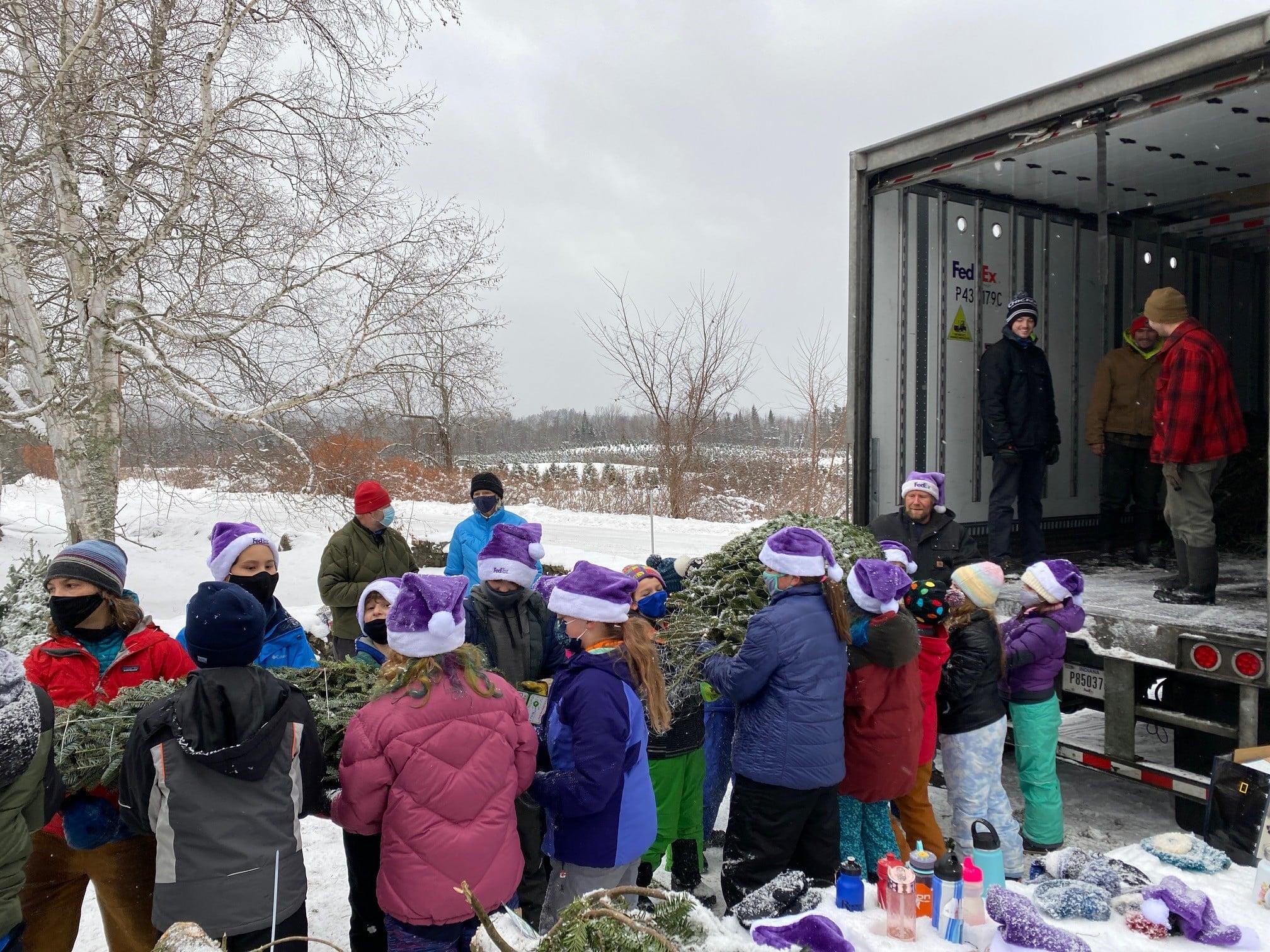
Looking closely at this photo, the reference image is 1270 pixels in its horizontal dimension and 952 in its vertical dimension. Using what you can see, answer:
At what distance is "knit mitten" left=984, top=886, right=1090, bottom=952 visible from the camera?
2209 millimetres

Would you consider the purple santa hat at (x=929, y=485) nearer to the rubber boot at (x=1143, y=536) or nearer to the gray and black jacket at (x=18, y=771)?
the rubber boot at (x=1143, y=536)

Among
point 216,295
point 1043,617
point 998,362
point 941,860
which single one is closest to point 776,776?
point 941,860

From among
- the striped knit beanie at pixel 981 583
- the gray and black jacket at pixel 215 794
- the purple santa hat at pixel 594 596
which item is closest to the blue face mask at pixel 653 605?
the purple santa hat at pixel 594 596

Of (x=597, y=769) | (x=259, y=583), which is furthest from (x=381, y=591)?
(x=597, y=769)

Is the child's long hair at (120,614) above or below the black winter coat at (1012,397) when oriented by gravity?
below

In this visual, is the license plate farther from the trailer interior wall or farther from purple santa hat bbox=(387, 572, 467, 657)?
purple santa hat bbox=(387, 572, 467, 657)

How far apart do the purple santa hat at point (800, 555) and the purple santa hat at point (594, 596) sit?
0.70m

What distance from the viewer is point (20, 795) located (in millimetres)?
2176

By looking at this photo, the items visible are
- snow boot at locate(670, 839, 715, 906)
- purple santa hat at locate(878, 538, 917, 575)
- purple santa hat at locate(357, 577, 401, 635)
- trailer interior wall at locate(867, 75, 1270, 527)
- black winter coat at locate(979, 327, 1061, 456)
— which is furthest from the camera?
black winter coat at locate(979, 327, 1061, 456)

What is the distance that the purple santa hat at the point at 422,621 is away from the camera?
2520 millimetres

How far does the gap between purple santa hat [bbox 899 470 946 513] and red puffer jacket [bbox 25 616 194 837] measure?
13.3 ft

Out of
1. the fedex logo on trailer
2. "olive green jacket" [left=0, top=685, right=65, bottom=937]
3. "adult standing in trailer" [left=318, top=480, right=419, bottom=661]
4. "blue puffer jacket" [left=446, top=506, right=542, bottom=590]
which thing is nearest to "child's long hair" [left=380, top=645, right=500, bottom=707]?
"olive green jacket" [left=0, top=685, right=65, bottom=937]

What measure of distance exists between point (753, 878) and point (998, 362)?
419cm

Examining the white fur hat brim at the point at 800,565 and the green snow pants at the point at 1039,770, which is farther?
the green snow pants at the point at 1039,770
